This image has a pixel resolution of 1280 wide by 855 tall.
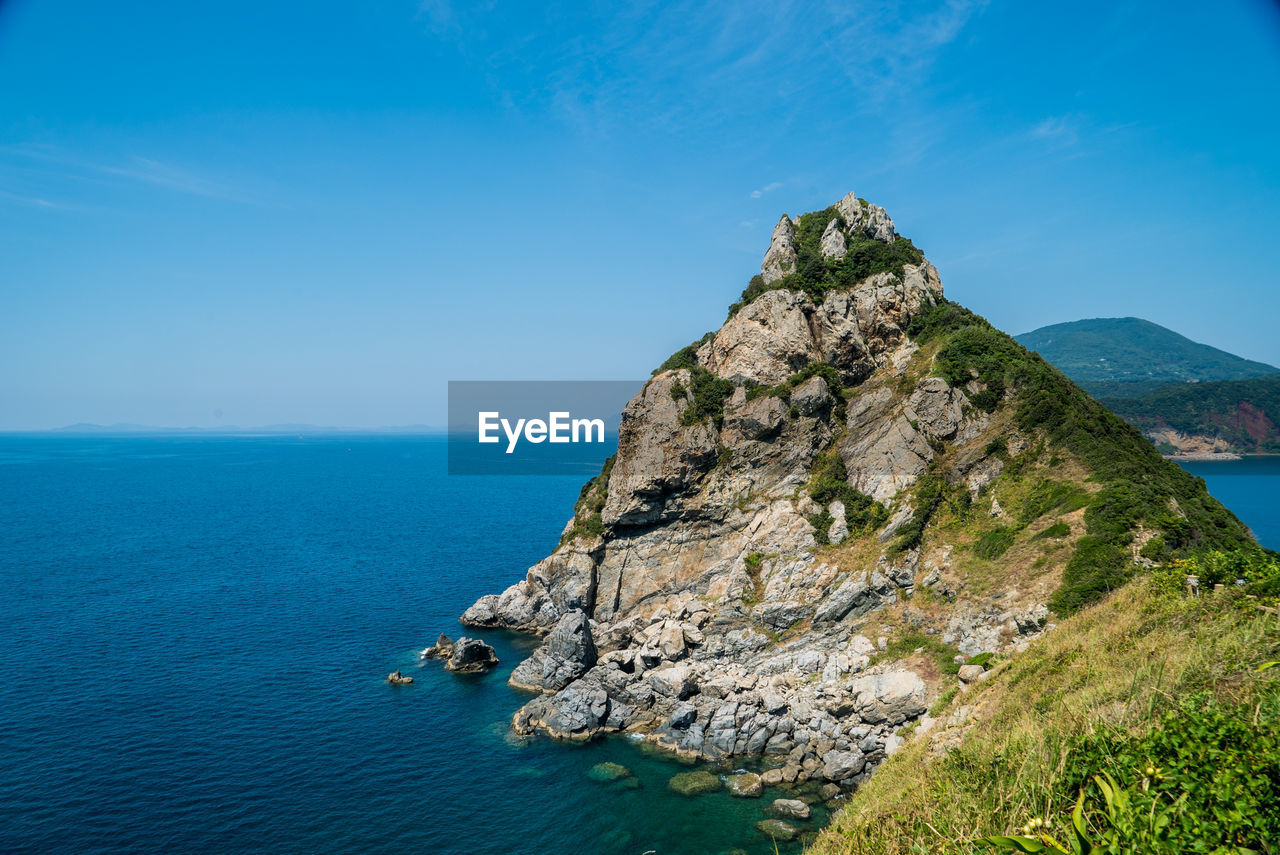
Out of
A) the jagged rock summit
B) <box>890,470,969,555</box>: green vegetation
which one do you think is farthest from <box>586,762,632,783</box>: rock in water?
<box>890,470,969,555</box>: green vegetation

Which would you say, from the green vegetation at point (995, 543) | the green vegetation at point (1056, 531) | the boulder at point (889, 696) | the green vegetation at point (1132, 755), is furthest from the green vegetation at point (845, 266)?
the green vegetation at point (1132, 755)

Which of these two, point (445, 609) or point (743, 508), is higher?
point (743, 508)

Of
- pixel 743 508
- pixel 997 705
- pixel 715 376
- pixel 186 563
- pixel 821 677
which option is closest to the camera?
pixel 997 705

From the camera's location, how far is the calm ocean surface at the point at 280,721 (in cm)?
3431

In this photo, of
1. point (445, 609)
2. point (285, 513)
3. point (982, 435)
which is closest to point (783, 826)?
point (982, 435)

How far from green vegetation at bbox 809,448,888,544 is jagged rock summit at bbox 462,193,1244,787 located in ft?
0.57

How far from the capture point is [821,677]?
44.8 m

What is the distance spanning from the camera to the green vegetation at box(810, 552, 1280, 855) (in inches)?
358

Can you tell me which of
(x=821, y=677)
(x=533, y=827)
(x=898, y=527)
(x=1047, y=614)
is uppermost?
(x=898, y=527)

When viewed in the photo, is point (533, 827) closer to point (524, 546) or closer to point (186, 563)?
point (524, 546)

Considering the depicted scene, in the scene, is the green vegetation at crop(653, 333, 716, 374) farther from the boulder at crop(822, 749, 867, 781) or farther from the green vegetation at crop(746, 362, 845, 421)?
the boulder at crop(822, 749, 867, 781)

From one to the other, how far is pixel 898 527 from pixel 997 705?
1093 inches

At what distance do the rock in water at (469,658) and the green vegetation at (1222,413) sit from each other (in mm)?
199711

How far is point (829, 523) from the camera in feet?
178
